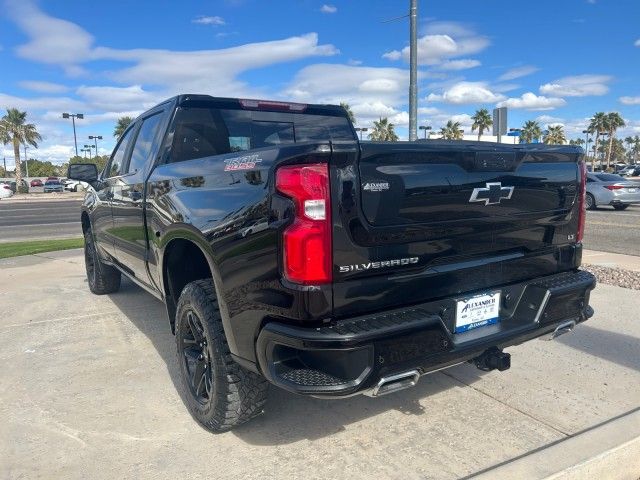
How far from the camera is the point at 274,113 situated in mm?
4285

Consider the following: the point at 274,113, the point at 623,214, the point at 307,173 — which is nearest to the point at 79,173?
the point at 274,113

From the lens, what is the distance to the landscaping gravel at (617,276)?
6.30 meters

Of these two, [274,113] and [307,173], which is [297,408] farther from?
[274,113]

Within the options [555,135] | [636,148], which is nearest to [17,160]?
[555,135]

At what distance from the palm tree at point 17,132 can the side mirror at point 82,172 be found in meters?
57.1

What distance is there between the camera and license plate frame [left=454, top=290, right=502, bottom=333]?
2637 mm

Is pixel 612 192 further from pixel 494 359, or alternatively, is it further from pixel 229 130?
pixel 494 359

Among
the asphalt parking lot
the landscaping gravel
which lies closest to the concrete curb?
the asphalt parking lot

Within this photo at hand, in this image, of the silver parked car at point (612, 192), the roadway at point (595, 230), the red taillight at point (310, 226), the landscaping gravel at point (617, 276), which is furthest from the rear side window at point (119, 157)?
the silver parked car at point (612, 192)

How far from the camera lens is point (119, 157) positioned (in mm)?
5238

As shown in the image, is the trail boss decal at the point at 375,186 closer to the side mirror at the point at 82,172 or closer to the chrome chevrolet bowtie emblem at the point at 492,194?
the chrome chevrolet bowtie emblem at the point at 492,194

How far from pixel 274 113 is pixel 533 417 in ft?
9.46

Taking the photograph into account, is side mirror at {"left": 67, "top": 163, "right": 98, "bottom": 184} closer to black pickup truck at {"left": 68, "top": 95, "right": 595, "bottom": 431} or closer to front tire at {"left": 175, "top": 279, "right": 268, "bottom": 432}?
black pickup truck at {"left": 68, "top": 95, "right": 595, "bottom": 431}

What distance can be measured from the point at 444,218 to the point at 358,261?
54 centimetres
